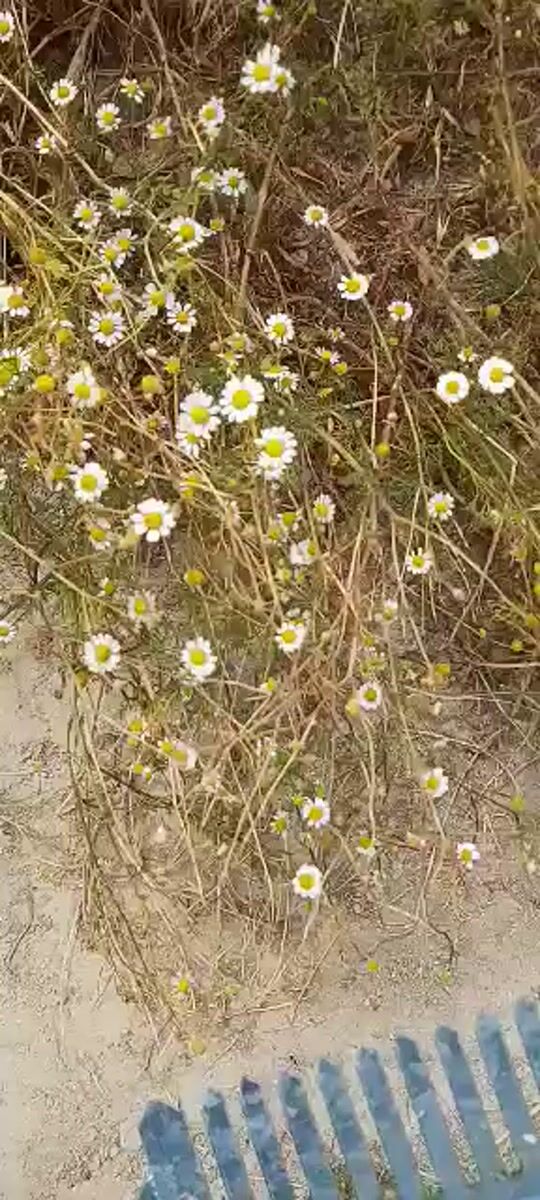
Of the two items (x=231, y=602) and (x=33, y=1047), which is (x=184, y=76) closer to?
(x=231, y=602)

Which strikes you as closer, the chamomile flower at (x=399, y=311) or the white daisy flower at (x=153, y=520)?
the white daisy flower at (x=153, y=520)

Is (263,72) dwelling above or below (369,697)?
above

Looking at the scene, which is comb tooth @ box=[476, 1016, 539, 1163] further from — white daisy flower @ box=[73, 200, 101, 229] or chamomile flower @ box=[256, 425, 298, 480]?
white daisy flower @ box=[73, 200, 101, 229]

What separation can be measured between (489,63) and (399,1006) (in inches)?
31.7

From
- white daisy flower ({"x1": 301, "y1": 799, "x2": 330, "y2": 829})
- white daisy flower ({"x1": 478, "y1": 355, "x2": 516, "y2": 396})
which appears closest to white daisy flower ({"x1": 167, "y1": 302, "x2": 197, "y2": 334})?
white daisy flower ({"x1": 478, "y1": 355, "x2": 516, "y2": 396})

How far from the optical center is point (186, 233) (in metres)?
0.96

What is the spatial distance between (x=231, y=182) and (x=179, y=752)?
45 centimetres

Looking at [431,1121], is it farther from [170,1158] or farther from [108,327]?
[108,327]

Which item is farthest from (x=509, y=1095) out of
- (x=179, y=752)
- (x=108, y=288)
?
(x=108, y=288)

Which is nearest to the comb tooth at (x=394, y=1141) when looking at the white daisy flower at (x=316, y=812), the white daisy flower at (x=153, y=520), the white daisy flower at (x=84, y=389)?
the white daisy flower at (x=316, y=812)

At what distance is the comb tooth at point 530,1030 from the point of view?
103 cm

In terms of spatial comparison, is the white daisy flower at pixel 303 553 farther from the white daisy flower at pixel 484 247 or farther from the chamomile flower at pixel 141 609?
the white daisy flower at pixel 484 247

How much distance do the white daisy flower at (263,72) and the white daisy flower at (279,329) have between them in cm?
17

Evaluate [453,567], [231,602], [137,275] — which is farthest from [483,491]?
[137,275]
